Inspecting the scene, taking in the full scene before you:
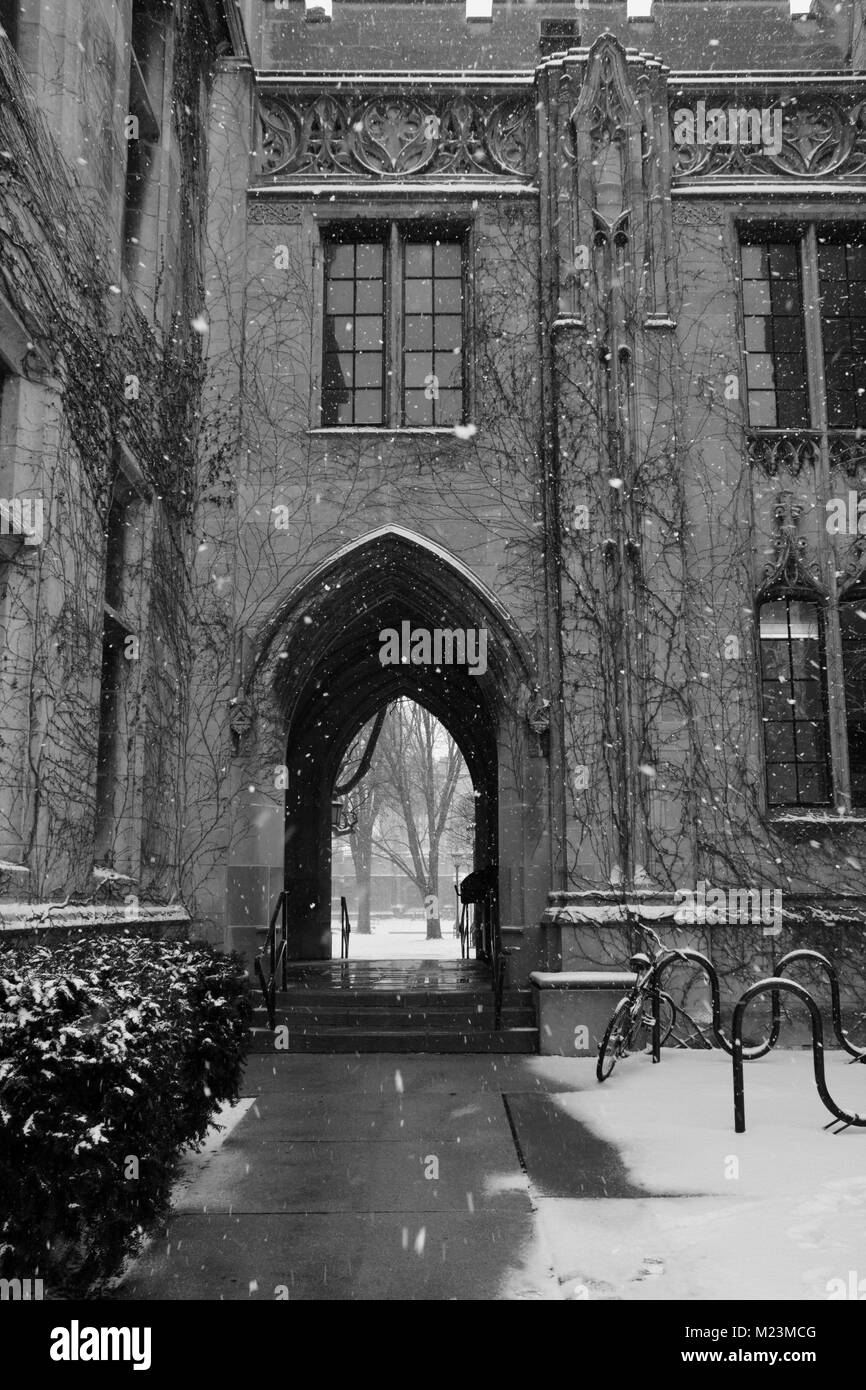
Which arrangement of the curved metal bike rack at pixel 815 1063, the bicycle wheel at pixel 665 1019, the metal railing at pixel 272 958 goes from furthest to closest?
the metal railing at pixel 272 958
the bicycle wheel at pixel 665 1019
the curved metal bike rack at pixel 815 1063

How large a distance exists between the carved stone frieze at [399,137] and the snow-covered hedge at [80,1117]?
30.2 ft

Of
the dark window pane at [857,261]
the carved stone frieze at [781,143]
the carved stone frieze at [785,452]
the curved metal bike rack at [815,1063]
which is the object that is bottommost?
the curved metal bike rack at [815,1063]

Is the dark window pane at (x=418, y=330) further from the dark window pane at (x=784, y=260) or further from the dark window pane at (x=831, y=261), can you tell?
the dark window pane at (x=831, y=261)

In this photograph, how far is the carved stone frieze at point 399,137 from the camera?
10.9m

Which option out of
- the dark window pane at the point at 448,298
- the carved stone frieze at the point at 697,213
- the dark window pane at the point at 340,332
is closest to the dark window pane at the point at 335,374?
the dark window pane at the point at 340,332

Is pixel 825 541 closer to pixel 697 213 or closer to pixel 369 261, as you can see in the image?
pixel 697 213

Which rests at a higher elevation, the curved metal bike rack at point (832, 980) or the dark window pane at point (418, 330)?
the dark window pane at point (418, 330)

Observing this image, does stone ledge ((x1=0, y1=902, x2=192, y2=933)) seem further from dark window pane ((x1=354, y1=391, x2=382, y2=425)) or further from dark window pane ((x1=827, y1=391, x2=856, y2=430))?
dark window pane ((x1=827, y1=391, x2=856, y2=430))

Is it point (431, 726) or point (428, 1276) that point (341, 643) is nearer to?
point (428, 1276)

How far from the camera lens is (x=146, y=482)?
8914 mm

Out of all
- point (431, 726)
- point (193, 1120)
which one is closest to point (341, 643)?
point (193, 1120)

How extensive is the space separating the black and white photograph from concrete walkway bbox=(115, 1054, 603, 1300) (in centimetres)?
11

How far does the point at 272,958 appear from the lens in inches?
359

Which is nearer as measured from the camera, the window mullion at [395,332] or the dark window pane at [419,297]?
the window mullion at [395,332]
